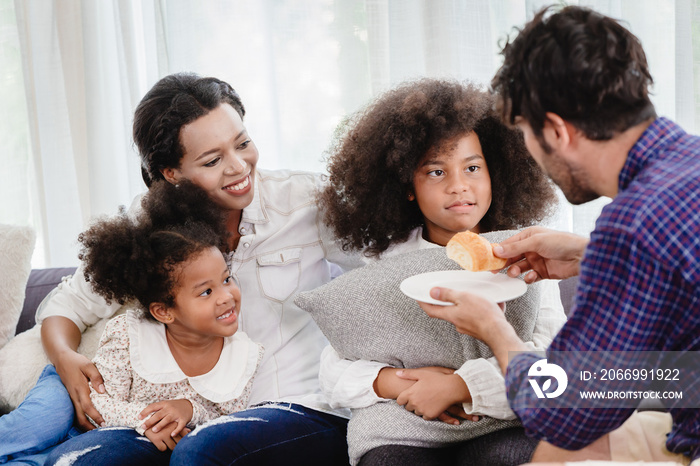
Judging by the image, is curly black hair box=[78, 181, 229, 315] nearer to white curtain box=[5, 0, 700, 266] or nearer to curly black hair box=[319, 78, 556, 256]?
curly black hair box=[319, 78, 556, 256]

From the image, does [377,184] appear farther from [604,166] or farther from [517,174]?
[604,166]

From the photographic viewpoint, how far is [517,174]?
2109mm

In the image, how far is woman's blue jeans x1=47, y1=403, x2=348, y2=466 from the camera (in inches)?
67.8

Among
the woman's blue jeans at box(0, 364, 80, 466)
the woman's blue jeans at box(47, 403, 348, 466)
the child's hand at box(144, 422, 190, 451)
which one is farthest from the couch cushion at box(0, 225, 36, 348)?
the child's hand at box(144, 422, 190, 451)

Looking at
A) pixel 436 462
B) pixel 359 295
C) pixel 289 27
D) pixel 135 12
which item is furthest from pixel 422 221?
pixel 135 12

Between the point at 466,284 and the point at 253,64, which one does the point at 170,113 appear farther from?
the point at 466,284

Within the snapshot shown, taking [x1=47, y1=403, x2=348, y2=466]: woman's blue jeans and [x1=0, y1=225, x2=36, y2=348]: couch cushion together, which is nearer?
[x1=47, y1=403, x2=348, y2=466]: woman's blue jeans

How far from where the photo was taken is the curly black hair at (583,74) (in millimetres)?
1191

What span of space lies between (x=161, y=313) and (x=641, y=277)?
1391 millimetres

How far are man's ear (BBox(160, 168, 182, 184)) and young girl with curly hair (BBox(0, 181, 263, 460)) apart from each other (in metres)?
0.11

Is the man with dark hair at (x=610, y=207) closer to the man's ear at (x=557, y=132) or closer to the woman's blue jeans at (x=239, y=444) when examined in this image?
the man's ear at (x=557, y=132)

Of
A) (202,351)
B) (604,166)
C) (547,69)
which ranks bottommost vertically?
(202,351)

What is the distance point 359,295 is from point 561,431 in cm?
72

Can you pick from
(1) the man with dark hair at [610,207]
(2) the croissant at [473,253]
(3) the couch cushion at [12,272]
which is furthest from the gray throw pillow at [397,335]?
(3) the couch cushion at [12,272]
